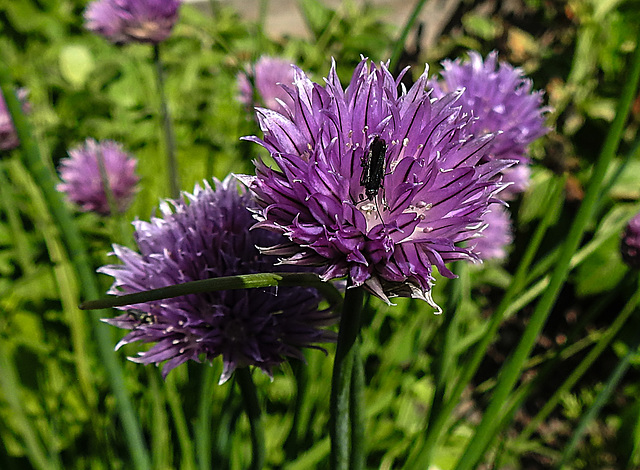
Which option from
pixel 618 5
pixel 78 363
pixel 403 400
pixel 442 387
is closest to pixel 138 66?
pixel 78 363

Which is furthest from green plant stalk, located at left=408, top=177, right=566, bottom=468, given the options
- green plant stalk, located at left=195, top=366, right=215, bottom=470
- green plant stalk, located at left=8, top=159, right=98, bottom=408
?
green plant stalk, located at left=8, top=159, right=98, bottom=408

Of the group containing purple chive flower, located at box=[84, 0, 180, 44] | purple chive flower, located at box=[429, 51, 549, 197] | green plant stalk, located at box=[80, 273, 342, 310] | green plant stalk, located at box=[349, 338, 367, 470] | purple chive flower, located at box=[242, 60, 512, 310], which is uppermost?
purple chive flower, located at box=[84, 0, 180, 44]

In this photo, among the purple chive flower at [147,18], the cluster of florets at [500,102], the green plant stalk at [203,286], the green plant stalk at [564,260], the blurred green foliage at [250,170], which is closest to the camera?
the green plant stalk at [203,286]

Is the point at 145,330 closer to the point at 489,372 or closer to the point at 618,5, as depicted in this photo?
the point at 489,372

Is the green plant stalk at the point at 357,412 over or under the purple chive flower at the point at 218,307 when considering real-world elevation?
under

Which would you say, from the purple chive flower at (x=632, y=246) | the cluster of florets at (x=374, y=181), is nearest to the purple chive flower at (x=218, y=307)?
the cluster of florets at (x=374, y=181)

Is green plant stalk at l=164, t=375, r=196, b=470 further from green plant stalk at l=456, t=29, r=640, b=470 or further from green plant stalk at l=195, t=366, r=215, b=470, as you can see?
green plant stalk at l=456, t=29, r=640, b=470

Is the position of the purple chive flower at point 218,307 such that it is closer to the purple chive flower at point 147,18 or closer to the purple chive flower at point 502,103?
the purple chive flower at point 502,103
